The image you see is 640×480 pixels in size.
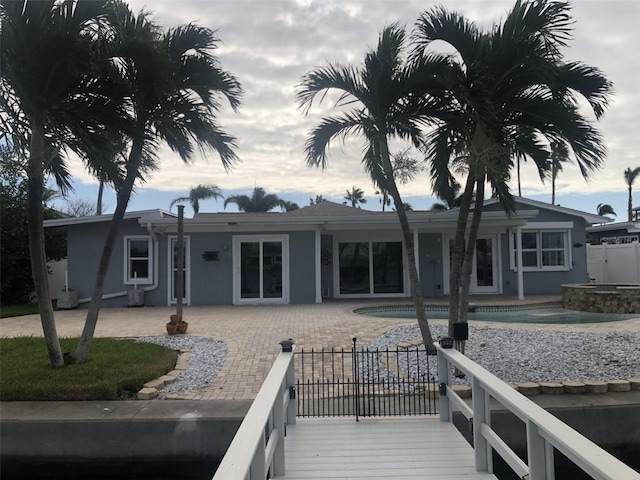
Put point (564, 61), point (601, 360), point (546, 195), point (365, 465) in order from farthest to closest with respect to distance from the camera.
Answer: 1. point (546, 195)
2. point (601, 360)
3. point (564, 61)
4. point (365, 465)

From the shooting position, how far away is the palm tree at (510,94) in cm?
521

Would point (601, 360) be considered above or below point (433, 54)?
below

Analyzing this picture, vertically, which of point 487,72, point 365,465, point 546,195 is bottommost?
point 365,465

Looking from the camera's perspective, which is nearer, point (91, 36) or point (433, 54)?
point (91, 36)

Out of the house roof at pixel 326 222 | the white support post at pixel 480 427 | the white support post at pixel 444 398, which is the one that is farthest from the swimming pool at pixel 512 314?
the white support post at pixel 480 427

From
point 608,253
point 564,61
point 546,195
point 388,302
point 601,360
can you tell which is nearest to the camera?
point 564,61

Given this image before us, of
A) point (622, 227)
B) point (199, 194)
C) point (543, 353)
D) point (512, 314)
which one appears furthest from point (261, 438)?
point (199, 194)

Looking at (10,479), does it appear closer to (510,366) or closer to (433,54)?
(510,366)

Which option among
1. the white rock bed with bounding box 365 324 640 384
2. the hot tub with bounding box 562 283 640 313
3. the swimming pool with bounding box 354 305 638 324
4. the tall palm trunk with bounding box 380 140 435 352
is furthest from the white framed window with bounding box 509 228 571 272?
the tall palm trunk with bounding box 380 140 435 352

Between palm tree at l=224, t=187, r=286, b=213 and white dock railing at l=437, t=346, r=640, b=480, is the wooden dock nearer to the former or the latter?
white dock railing at l=437, t=346, r=640, b=480

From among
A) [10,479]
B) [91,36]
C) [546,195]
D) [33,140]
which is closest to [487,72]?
[91,36]

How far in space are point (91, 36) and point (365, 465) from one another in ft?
17.8

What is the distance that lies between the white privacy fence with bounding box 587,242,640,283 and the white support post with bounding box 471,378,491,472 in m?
17.8

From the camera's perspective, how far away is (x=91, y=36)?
16.8 ft
